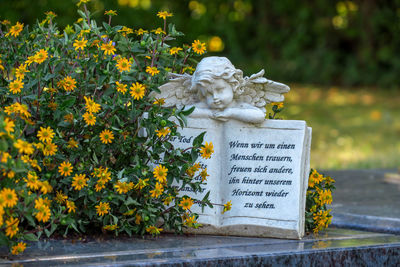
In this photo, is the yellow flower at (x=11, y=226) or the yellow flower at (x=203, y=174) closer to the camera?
the yellow flower at (x=11, y=226)

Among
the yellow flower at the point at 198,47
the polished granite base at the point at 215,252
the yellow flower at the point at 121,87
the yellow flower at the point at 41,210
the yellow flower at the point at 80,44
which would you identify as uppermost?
the yellow flower at the point at 198,47

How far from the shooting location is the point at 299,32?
49.2 feet

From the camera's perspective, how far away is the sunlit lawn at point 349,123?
841 centimetres

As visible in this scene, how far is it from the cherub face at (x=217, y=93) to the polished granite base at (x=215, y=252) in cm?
71

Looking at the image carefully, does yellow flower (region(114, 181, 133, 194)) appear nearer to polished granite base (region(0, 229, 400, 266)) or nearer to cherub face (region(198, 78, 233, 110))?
polished granite base (region(0, 229, 400, 266))

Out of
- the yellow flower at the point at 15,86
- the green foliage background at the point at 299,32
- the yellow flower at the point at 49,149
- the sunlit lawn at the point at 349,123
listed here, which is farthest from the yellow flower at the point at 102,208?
the green foliage background at the point at 299,32

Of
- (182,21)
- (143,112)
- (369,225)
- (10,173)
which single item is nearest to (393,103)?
(182,21)

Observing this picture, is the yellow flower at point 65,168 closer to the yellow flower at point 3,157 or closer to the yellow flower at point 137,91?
the yellow flower at point 137,91

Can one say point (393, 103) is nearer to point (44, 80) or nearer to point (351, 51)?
point (351, 51)

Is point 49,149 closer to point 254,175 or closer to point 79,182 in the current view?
point 79,182

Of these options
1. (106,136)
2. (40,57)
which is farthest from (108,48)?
(106,136)

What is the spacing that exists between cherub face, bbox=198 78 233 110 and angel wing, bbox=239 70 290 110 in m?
0.12

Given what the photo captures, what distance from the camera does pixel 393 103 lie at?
13.4 metres

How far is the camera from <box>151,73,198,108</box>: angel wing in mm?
3842
